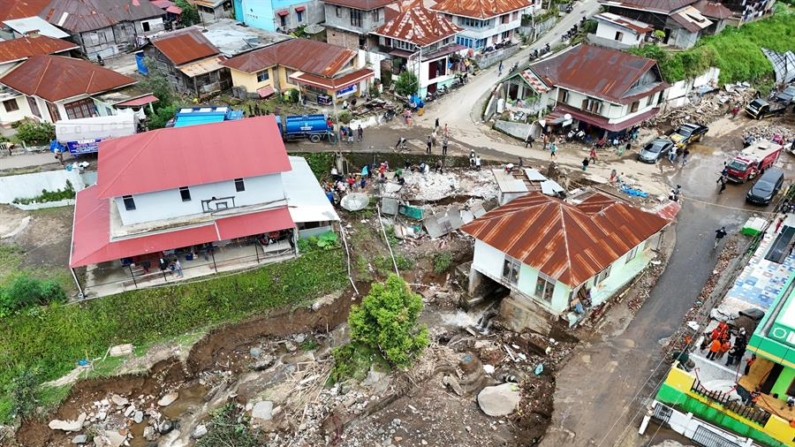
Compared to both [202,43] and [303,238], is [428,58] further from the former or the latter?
[303,238]

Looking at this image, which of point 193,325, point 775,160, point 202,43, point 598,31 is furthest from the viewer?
point 598,31

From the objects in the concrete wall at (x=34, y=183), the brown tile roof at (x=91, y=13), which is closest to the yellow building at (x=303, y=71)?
the brown tile roof at (x=91, y=13)

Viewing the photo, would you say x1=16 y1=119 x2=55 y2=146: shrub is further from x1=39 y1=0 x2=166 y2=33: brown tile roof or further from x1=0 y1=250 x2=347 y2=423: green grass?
x1=0 y1=250 x2=347 y2=423: green grass

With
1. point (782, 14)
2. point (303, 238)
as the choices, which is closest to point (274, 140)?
point (303, 238)

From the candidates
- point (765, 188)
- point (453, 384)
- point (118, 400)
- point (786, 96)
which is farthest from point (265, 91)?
point (786, 96)

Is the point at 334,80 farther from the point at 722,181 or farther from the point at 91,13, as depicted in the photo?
the point at 722,181
